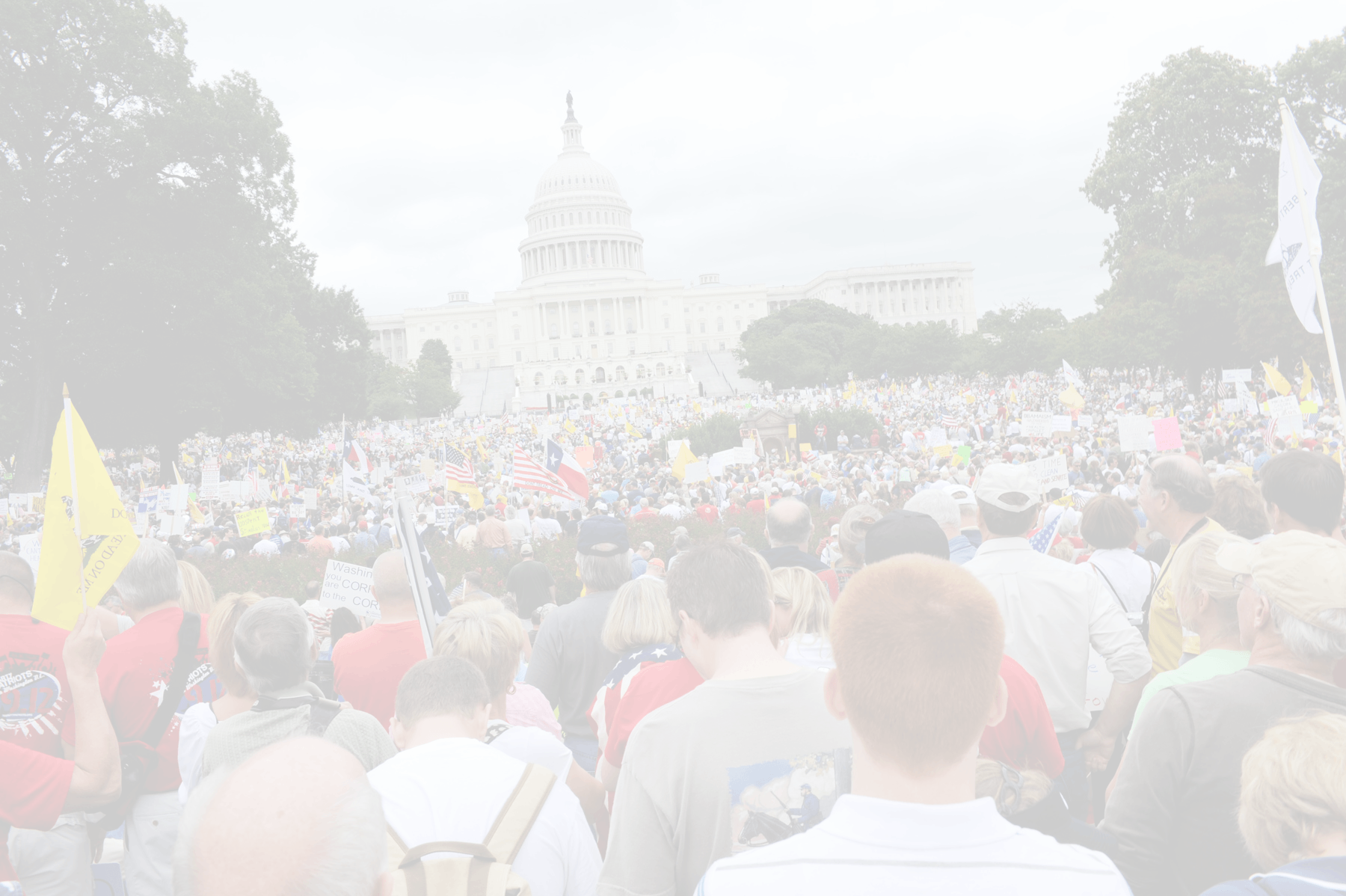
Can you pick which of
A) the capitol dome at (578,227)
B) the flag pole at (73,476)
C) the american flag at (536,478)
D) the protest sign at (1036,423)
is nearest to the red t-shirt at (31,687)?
the flag pole at (73,476)

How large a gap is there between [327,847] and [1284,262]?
7024 mm

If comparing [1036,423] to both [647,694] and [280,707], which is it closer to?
[647,694]

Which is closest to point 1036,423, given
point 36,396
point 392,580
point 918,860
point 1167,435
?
point 1167,435

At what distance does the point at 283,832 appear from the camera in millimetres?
1475

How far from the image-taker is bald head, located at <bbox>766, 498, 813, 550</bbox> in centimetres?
513

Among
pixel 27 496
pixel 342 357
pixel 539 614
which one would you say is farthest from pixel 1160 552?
pixel 342 357

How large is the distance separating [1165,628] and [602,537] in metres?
2.54

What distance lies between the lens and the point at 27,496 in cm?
2119

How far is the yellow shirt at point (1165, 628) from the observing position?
3.63 m

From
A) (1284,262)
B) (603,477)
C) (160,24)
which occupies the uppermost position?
(160,24)

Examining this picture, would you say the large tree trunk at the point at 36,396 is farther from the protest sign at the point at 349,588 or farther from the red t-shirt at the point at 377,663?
the red t-shirt at the point at 377,663

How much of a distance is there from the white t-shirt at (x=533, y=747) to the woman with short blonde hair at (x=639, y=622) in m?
0.85

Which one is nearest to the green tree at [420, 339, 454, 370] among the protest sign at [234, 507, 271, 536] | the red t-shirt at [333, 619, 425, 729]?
the protest sign at [234, 507, 271, 536]

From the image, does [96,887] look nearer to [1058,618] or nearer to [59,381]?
[1058,618]
